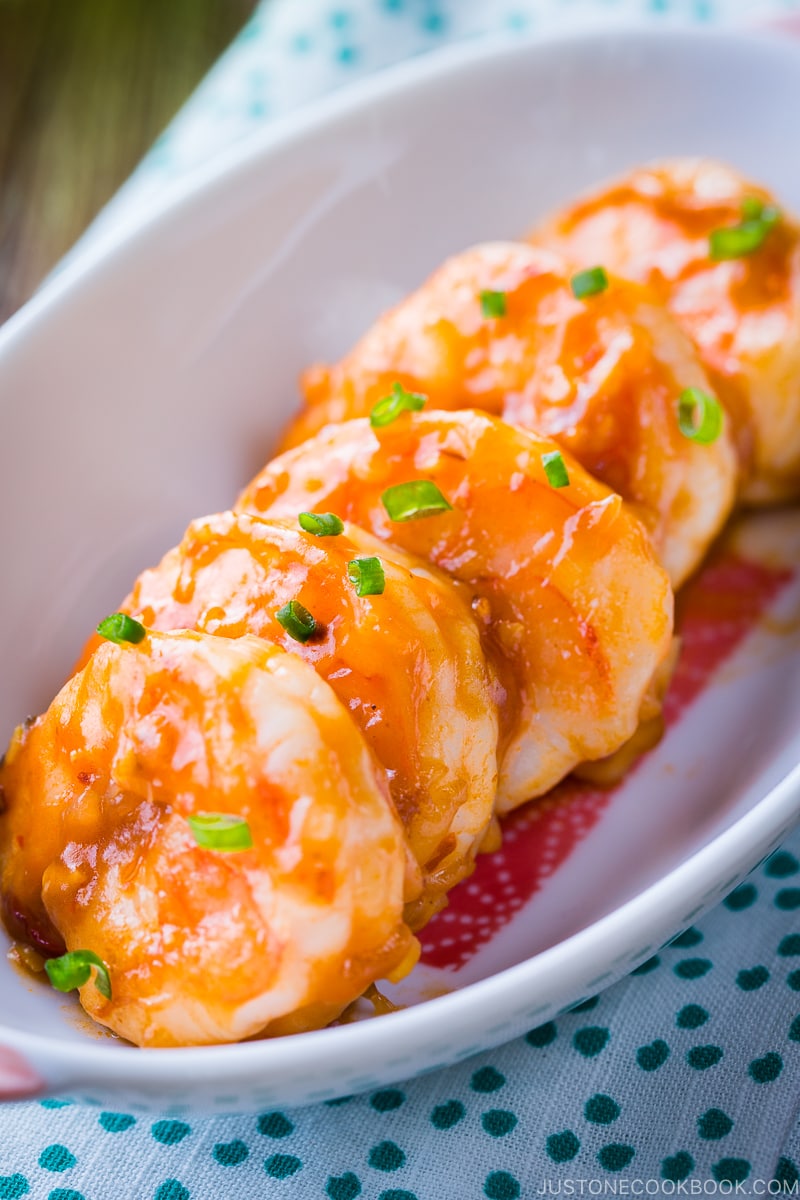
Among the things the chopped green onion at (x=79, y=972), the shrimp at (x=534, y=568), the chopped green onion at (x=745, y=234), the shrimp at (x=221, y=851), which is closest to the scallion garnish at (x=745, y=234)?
the chopped green onion at (x=745, y=234)

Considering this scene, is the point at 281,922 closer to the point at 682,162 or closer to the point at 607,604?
the point at 607,604

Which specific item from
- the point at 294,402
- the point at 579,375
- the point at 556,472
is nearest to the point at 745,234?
the point at 579,375

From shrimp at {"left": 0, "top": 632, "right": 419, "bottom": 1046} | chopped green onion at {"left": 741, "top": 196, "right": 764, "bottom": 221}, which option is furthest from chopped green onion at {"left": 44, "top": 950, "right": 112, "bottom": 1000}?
chopped green onion at {"left": 741, "top": 196, "right": 764, "bottom": 221}

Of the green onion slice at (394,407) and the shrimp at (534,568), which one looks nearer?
the shrimp at (534,568)

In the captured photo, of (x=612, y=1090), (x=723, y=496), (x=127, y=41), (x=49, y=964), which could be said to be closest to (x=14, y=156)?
(x=127, y=41)

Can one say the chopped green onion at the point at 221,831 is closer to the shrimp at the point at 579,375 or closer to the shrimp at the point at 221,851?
the shrimp at the point at 221,851

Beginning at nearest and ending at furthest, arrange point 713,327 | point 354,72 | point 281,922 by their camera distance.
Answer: point 281,922
point 713,327
point 354,72
